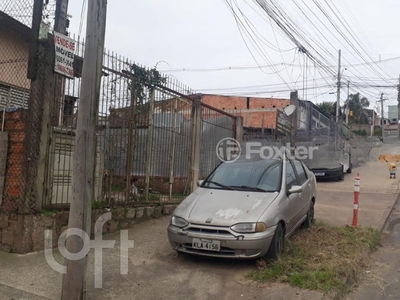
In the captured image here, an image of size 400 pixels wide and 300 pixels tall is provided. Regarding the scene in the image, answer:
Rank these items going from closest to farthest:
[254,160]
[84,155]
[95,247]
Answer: [84,155], [95,247], [254,160]

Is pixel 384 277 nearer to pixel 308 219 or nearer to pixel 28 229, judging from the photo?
pixel 308 219

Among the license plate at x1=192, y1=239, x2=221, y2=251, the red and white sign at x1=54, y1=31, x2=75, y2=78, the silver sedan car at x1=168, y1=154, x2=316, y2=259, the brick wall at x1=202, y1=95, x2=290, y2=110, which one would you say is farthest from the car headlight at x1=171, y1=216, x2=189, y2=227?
the brick wall at x1=202, y1=95, x2=290, y2=110

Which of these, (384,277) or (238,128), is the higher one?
(238,128)

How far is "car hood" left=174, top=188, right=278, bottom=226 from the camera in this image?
15.1 feet

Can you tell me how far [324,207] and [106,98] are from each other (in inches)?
256

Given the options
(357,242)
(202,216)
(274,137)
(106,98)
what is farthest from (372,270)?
(274,137)

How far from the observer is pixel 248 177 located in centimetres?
570

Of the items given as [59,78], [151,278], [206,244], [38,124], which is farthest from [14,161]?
A: [206,244]

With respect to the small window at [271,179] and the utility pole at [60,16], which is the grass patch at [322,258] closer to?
the small window at [271,179]

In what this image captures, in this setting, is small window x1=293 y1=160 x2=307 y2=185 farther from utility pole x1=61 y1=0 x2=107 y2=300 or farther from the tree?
the tree

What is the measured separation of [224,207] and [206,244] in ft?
1.89

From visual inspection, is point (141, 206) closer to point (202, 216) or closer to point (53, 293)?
point (202, 216)

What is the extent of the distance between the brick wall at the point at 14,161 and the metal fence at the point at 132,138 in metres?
0.40

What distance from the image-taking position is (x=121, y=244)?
18.6 ft
